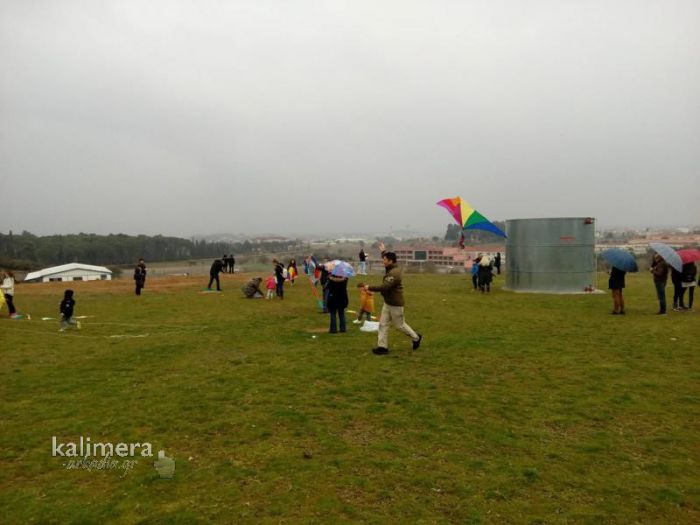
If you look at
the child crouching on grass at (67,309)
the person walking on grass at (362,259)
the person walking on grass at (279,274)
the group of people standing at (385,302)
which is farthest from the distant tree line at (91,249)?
the group of people standing at (385,302)

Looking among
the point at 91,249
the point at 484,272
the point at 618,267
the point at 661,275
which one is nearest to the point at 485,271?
the point at 484,272

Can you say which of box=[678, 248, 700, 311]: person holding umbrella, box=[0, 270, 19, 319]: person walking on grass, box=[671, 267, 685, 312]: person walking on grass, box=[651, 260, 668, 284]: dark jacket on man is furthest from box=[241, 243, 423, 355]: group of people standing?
box=[0, 270, 19, 319]: person walking on grass

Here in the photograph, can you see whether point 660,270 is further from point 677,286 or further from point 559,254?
point 559,254

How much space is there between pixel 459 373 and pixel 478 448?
3.23 metres

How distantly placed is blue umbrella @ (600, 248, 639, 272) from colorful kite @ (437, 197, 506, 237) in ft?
33.5

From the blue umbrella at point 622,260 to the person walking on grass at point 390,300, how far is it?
7.81m

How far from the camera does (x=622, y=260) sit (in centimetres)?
1460

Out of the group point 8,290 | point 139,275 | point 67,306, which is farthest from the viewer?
point 139,275

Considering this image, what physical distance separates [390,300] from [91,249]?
330 ft

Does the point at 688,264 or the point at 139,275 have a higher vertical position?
the point at 688,264

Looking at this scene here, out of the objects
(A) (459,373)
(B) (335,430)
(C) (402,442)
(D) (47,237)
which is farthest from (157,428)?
(D) (47,237)

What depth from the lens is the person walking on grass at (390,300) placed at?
9984 millimetres

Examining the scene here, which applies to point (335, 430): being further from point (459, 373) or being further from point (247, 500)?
point (459, 373)

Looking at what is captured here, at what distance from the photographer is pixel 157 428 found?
635cm
